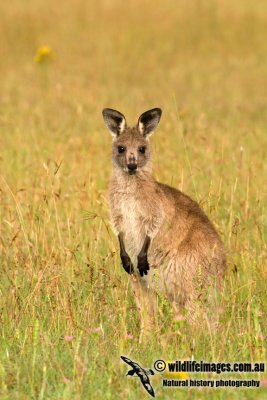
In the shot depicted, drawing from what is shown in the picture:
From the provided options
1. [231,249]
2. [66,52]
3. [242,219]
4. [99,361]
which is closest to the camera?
[99,361]

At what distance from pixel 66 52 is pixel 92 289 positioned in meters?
13.2

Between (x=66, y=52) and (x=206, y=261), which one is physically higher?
(x=66, y=52)

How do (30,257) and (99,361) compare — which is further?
(30,257)

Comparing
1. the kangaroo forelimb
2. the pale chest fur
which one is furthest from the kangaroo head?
the kangaroo forelimb

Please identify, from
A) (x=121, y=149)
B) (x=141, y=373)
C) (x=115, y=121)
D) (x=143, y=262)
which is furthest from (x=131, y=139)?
(x=141, y=373)

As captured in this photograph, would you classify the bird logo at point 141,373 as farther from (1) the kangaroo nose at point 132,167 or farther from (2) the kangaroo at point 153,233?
(1) the kangaroo nose at point 132,167

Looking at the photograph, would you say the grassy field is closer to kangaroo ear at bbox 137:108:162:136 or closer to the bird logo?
the bird logo

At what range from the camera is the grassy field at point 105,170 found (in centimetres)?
582

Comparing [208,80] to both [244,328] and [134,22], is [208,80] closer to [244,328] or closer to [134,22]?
[134,22]

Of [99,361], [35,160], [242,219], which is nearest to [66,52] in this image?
[35,160]

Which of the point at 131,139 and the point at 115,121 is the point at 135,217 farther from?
the point at 115,121

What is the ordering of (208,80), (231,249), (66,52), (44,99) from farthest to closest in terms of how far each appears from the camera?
1. (66,52)
2. (208,80)
3. (44,99)
4. (231,249)

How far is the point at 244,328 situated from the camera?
6207 millimetres

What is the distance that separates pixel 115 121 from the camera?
7.44m
